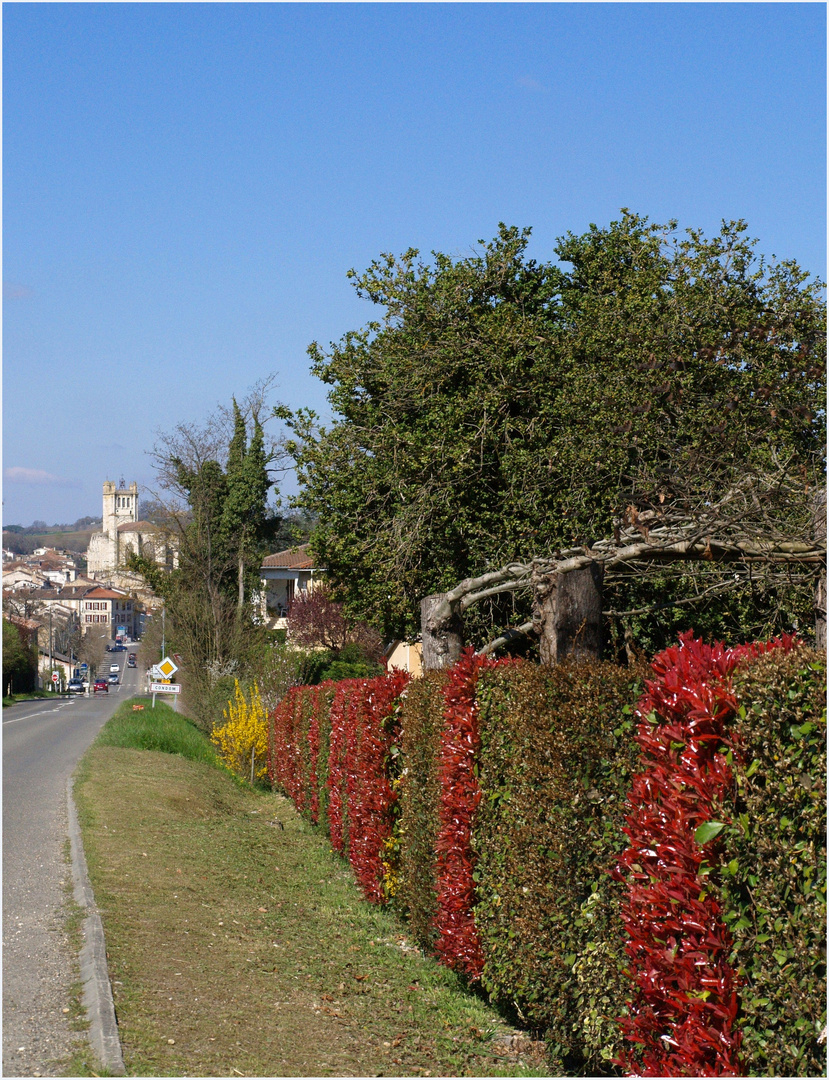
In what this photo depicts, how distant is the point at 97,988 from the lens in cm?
586

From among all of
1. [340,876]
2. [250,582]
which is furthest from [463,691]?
[250,582]

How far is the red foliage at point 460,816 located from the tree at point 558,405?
5.00 meters

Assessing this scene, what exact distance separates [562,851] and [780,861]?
220 centimetres

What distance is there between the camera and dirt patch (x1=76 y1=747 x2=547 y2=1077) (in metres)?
5.33

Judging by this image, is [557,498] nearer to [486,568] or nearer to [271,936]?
[486,568]

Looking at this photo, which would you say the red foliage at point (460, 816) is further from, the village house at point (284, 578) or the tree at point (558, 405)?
the village house at point (284, 578)

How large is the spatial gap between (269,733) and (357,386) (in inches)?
365

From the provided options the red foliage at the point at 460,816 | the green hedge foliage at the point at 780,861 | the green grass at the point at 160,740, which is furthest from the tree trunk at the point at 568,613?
the green grass at the point at 160,740

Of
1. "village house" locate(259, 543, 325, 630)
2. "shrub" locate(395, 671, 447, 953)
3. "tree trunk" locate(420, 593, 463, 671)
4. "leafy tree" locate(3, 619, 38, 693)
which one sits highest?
"village house" locate(259, 543, 325, 630)

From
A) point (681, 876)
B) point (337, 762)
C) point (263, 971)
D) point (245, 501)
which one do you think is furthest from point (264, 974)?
point (245, 501)

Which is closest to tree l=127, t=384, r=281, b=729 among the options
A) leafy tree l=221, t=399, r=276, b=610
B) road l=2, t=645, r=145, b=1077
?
leafy tree l=221, t=399, r=276, b=610

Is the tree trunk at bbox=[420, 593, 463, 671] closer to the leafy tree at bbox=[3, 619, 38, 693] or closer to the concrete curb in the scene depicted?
the concrete curb

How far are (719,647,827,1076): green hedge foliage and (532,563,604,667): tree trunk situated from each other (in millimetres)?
3887

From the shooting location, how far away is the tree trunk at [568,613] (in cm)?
731
